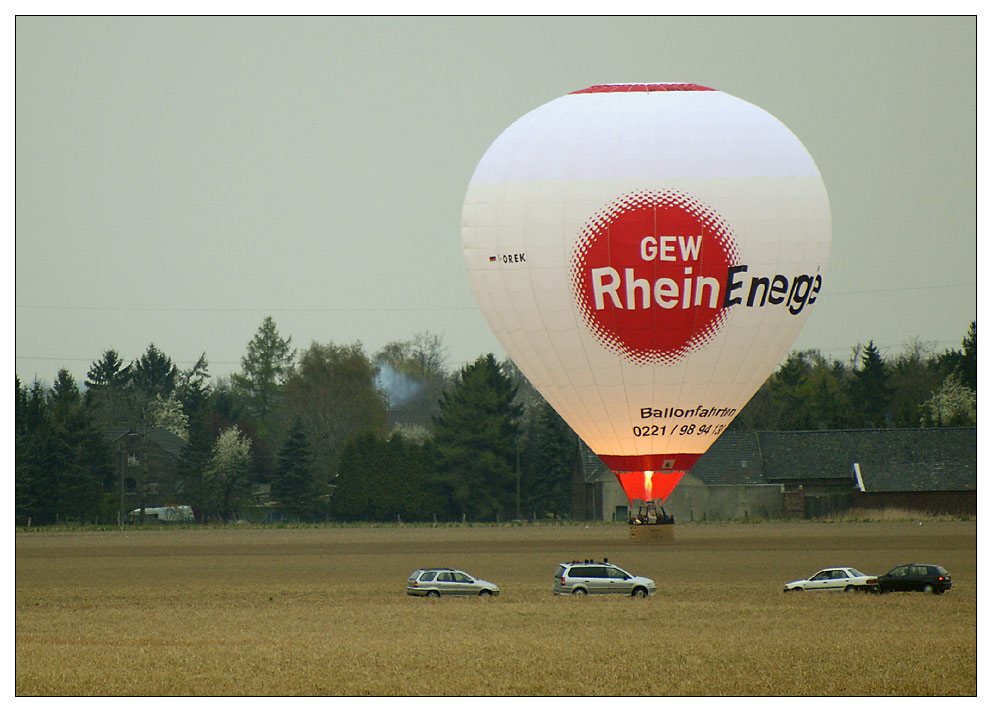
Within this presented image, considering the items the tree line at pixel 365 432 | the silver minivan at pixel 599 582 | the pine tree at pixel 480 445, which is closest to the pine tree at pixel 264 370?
the tree line at pixel 365 432

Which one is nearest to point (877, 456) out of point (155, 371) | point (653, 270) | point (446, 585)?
point (446, 585)

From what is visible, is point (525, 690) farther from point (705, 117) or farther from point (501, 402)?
point (501, 402)

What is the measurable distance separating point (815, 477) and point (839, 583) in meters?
47.1

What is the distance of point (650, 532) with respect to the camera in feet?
128

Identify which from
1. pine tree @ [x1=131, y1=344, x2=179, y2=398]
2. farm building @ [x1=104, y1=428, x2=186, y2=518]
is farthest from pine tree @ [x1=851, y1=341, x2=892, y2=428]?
pine tree @ [x1=131, y1=344, x2=179, y2=398]

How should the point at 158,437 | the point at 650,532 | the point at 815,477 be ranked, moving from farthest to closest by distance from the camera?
the point at 158,437 → the point at 815,477 → the point at 650,532

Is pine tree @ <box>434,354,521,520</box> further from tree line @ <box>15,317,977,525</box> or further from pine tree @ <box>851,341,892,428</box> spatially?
pine tree @ <box>851,341,892,428</box>

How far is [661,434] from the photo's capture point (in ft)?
130

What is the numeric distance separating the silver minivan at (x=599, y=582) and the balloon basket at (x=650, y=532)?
13.6 feet

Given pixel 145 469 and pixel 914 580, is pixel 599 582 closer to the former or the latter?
pixel 914 580

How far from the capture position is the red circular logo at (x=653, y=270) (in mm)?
37531

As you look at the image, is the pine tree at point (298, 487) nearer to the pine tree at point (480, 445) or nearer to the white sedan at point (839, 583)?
the pine tree at point (480, 445)

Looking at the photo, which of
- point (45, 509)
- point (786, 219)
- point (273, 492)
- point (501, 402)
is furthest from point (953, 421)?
point (786, 219)

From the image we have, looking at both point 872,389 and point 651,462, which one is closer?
point 651,462
